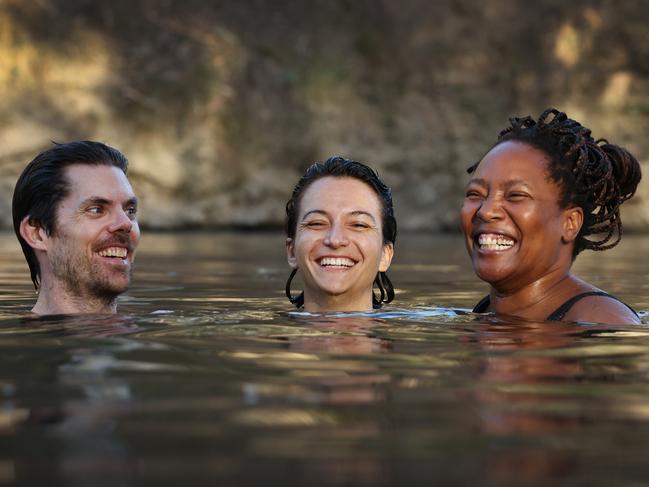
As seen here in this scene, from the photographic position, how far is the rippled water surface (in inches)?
91.6

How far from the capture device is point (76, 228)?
544 cm

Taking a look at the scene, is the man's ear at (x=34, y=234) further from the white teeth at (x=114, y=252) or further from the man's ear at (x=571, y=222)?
the man's ear at (x=571, y=222)

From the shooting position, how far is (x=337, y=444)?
2541 mm

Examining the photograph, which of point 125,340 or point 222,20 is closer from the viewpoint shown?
point 125,340

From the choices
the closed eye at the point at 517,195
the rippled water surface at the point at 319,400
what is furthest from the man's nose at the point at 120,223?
the closed eye at the point at 517,195

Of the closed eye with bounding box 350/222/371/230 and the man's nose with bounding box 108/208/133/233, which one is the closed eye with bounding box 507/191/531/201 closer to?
the closed eye with bounding box 350/222/371/230

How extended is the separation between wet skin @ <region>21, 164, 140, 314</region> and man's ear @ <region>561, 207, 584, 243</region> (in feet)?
7.07

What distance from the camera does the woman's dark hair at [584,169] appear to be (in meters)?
5.19

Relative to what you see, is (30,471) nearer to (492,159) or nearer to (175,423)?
(175,423)

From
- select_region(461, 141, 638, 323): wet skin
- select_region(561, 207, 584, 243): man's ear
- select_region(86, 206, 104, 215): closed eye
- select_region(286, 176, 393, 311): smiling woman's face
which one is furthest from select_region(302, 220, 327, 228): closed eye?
select_region(561, 207, 584, 243): man's ear

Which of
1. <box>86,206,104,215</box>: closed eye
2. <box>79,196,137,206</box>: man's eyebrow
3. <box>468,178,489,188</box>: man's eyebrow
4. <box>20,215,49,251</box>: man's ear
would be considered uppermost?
<box>468,178,489,188</box>: man's eyebrow

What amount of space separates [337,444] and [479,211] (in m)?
2.84

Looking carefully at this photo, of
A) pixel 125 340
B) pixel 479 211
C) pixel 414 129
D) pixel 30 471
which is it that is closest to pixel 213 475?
pixel 30 471

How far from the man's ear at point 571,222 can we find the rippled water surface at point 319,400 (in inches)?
20.3
